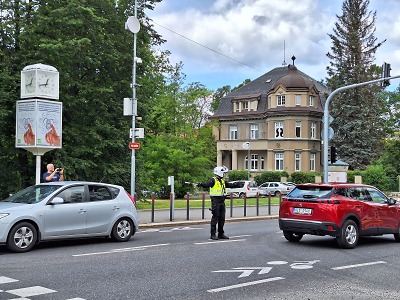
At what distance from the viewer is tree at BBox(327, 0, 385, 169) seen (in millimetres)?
58781

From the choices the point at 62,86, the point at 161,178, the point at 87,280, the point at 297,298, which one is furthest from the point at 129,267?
the point at 161,178

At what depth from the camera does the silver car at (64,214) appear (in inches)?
444

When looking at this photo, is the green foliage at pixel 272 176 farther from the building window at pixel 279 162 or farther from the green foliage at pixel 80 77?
the green foliage at pixel 80 77

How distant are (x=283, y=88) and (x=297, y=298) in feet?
195

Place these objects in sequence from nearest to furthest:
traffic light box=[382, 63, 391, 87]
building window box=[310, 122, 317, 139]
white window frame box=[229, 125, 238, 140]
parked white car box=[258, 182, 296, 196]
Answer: traffic light box=[382, 63, 391, 87] < parked white car box=[258, 182, 296, 196] < building window box=[310, 122, 317, 139] < white window frame box=[229, 125, 238, 140]

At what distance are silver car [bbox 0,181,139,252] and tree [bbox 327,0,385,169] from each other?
48.6 meters

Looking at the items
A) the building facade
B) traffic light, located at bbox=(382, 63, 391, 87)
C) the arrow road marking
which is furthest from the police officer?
the building facade

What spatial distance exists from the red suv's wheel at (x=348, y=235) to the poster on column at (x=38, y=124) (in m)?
9.64

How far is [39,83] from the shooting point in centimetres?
1741

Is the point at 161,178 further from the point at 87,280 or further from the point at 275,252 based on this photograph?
the point at 87,280

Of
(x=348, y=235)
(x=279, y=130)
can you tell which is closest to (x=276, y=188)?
(x=279, y=130)

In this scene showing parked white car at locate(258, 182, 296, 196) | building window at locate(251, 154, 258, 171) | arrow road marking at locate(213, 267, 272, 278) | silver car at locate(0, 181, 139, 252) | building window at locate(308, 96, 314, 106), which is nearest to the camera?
arrow road marking at locate(213, 267, 272, 278)

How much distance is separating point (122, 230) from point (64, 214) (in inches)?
75.0

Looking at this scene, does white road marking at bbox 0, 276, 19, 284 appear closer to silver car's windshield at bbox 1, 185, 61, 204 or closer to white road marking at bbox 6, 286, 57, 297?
white road marking at bbox 6, 286, 57, 297
